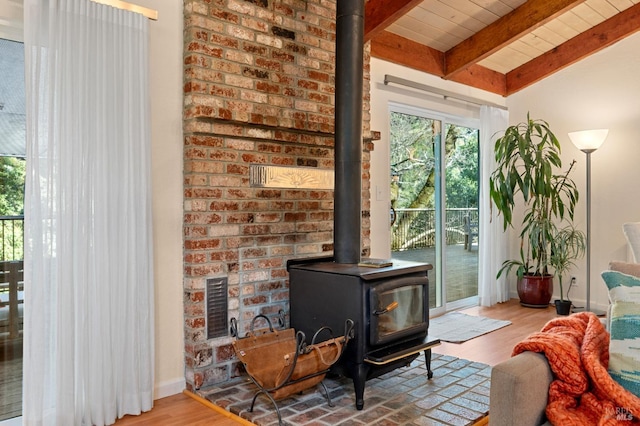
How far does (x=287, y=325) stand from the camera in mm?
2973

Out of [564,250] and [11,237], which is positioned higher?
[11,237]

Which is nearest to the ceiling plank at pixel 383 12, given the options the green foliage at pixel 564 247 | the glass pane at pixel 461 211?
the glass pane at pixel 461 211

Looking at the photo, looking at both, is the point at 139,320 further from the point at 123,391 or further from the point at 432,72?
the point at 432,72

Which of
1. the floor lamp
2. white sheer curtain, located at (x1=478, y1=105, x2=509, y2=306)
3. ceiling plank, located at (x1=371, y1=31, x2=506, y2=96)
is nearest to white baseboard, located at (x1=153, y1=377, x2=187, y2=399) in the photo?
ceiling plank, located at (x1=371, y1=31, x2=506, y2=96)

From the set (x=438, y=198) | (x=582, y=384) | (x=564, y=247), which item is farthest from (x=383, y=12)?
(x=564, y=247)

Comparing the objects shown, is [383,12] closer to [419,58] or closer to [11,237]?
[419,58]

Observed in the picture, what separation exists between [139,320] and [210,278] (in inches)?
16.5

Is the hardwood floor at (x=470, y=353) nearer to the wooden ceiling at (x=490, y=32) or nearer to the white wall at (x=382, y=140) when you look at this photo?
the white wall at (x=382, y=140)

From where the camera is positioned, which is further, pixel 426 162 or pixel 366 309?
pixel 426 162

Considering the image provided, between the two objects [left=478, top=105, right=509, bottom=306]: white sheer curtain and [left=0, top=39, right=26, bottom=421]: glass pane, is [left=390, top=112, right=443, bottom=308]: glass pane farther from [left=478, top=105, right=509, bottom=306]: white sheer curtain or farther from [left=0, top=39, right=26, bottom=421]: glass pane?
[left=0, top=39, right=26, bottom=421]: glass pane

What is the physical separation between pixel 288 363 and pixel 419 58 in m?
3.04

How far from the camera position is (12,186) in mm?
2217

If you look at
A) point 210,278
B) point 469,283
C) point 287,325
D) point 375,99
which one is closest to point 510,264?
point 469,283

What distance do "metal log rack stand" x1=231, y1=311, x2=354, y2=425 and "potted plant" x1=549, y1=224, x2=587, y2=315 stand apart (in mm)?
3148
